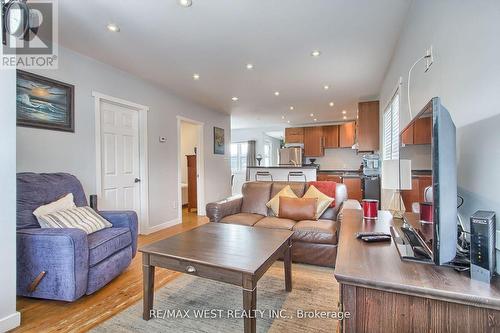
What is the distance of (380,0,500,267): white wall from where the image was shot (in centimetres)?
95

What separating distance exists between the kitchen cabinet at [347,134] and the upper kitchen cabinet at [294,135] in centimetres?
117

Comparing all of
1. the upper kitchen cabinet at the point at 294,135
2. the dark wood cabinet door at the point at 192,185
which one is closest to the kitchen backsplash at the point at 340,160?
the upper kitchen cabinet at the point at 294,135

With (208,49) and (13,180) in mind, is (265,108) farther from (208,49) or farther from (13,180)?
(13,180)

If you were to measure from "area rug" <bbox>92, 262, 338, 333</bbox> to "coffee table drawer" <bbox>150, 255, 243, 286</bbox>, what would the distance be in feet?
1.36

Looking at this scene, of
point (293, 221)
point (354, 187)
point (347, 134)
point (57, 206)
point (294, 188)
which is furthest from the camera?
point (347, 134)

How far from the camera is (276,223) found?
9.33 feet

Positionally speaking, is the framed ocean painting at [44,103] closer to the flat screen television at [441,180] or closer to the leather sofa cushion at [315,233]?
the leather sofa cushion at [315,233]

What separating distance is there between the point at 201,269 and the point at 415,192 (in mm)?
1331

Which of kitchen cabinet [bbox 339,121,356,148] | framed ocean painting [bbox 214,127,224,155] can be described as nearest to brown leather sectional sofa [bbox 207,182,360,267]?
framed ocean painting [bbox 214,127,224,155]

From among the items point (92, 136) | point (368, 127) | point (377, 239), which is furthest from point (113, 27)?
point (368, 127)

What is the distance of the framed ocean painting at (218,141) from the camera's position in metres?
6.03

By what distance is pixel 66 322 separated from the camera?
172cm

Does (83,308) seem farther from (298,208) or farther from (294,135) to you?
(294,135)

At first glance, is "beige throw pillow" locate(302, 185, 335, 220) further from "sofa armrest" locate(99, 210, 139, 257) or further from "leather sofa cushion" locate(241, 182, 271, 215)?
"sofa armrest" locate(99, 210, 139, 257)
